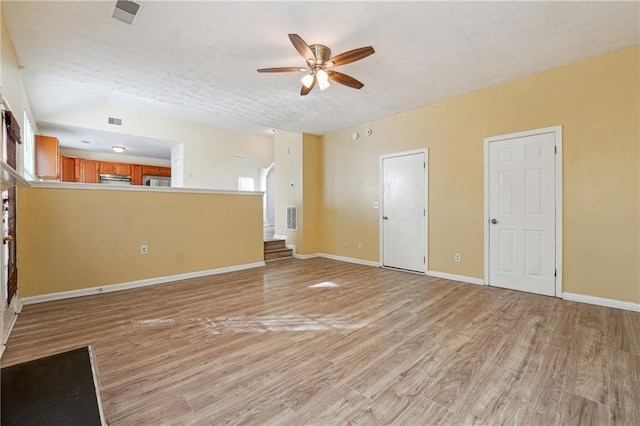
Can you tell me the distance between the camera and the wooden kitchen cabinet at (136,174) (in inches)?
320

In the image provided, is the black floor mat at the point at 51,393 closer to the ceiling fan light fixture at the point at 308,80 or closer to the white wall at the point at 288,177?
the ceiling fan light fixture at the point at 308,80

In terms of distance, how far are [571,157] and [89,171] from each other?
9.83 meters

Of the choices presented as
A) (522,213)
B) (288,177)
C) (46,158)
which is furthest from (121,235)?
(522,213)

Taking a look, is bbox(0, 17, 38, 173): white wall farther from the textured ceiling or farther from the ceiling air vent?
the ceiling air vent

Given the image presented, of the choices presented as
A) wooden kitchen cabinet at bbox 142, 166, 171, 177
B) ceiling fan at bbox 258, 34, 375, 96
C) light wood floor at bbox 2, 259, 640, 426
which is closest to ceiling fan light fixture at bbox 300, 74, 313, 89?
ceiling fan at bbox 258, 34, 375, 96

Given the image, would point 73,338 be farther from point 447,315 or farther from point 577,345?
point 577,345

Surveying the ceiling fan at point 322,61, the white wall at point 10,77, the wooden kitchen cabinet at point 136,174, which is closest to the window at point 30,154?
the white wall at point 10,77

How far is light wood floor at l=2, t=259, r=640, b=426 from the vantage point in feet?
5.21

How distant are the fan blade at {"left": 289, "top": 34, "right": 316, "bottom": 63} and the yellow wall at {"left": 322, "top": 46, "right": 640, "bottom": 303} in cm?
254

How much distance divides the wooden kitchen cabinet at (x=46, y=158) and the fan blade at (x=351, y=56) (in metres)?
4.98

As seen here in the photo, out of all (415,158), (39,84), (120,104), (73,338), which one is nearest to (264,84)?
(415,158)

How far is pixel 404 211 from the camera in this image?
5.04 metres

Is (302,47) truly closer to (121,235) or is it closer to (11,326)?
(121,235)

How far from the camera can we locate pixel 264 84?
384 cm
